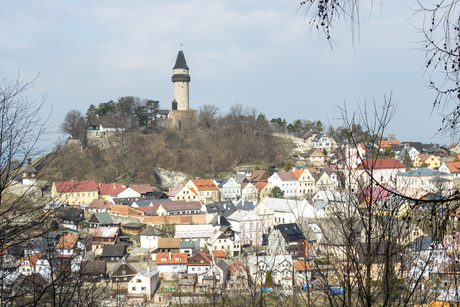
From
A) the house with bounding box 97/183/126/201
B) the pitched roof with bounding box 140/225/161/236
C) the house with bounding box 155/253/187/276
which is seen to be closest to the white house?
the house with bounding box 155/253/187/276

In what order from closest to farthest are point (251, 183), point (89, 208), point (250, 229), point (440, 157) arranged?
point (250, 229) < point (89, 208) < point (251, 183) < point (440, 157)

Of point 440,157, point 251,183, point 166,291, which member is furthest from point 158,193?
point 440,157

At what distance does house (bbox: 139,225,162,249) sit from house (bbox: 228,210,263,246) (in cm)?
460

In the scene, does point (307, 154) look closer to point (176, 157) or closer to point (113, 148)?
point (176, 157)

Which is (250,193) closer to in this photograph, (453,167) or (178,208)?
(178,208)

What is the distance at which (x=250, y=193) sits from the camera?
112 ft

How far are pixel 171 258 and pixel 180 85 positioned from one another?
29404mm

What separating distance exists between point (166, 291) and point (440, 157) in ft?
122

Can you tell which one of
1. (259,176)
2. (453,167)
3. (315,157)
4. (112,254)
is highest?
(315,157)

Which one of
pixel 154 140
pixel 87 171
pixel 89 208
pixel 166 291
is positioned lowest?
pixel 166 291

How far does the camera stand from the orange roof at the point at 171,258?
20156mm

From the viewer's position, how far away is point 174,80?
46.9 meters

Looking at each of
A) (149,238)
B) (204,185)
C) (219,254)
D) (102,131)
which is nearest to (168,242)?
(149,238)

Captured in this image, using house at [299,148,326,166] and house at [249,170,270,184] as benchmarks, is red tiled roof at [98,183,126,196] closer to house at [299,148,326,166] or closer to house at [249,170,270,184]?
house at [249,170,270,184]
